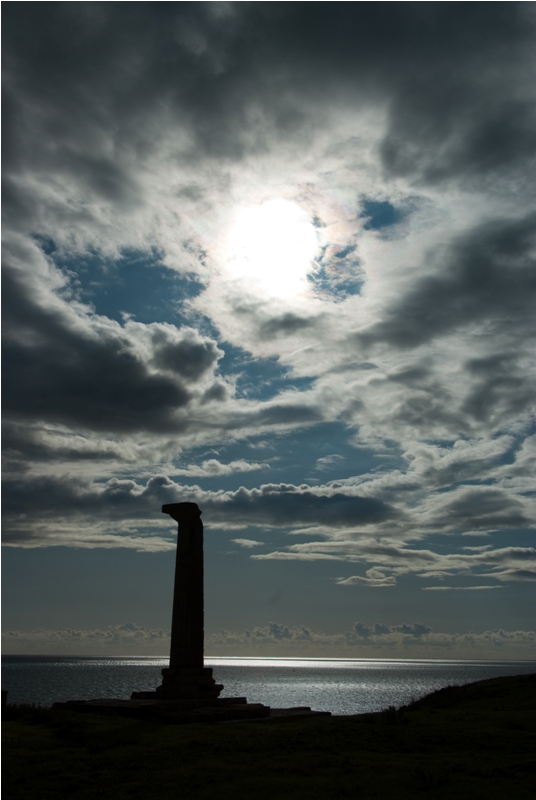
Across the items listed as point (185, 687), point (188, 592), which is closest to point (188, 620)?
point (188, 592)

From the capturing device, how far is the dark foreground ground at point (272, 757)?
12.1 meters

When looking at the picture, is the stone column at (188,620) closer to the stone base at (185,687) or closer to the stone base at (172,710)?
the stone base at (185,687)

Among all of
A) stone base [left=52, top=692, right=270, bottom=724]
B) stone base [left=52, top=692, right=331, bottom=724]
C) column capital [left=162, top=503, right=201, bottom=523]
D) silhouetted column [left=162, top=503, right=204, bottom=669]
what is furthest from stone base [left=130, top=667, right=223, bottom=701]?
column capital [left=162, top=503, right=201, bottom=523]

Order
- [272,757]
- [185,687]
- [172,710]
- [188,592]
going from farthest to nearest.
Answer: [188,592] < [185,687] < [172,710] < [272,757]

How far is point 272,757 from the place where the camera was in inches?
584

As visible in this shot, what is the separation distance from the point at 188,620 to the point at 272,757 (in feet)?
41.9

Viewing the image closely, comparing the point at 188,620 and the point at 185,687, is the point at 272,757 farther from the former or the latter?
the point at 188,620

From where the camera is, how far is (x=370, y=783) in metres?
12.4

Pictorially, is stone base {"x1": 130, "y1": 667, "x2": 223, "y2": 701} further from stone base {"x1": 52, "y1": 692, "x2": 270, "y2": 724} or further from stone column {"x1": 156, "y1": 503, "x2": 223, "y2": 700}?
stone base {"x1": 52, "y1": 692, "x2": 270, "y2": 724}

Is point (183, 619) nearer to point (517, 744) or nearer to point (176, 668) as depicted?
point (176, 668)

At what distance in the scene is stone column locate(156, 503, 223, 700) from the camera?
2612cm

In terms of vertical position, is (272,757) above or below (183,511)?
below

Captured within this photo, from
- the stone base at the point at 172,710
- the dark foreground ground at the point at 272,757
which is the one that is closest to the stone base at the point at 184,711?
the stone base at the point at 172,710

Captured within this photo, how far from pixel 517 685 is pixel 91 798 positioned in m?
21.7
